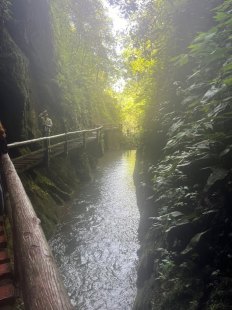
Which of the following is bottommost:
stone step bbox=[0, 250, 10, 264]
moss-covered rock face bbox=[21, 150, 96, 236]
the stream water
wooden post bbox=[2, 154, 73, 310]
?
the stream water

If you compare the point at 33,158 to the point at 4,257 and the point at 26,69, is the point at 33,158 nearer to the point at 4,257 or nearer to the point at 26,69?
the point at 26,69

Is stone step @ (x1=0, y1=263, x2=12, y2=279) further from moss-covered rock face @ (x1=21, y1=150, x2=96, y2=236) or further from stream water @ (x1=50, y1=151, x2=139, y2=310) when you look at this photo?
moss-covered rock face @ (x1=21, y1=150, x2=96, y2=236)

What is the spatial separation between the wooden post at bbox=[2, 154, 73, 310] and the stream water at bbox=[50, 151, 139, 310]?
15.1 feet

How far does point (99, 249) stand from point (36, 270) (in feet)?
23.9

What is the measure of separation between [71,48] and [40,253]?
99.1ft

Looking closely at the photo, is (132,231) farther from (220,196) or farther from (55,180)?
(220,196)

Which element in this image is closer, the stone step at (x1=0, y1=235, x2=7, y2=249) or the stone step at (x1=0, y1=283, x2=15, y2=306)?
the stone step at (x1=0, y1=283, x2=15, y2=306)

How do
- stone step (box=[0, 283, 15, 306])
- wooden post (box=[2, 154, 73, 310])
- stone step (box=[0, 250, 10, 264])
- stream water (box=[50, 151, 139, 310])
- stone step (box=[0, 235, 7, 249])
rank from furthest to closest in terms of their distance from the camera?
stream water (box=[50, 151, 139, 310]) → stone step (box=[0, 235, 7, 249]) → stone step (box=[0, 250, 10, 264]) → stone step (box=[0, 283, 15, 306]) → wooden post (box=[2, 154, 73, 310])

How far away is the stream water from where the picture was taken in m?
6.68

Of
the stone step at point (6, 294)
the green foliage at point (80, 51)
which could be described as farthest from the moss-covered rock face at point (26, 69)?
the stone step at point (6, 294)

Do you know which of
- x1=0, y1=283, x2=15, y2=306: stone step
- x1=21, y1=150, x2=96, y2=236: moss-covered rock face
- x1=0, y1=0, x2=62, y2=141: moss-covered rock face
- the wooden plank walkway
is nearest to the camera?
x1=0, y1=283, x2=15, y2=306: stone step

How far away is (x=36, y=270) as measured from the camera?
1.74 m

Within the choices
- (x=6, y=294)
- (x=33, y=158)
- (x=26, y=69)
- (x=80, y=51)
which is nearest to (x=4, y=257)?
(x=6, y=294)

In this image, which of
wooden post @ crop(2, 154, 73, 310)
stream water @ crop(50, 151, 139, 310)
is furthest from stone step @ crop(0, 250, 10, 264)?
stream water @ crop(50, 151, 139, 310)
